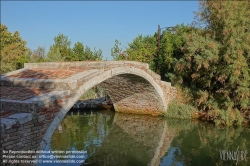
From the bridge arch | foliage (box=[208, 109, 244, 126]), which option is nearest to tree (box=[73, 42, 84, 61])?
the bridge arch

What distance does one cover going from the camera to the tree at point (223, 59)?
9.91 meters

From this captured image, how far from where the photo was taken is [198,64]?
11.0 metres

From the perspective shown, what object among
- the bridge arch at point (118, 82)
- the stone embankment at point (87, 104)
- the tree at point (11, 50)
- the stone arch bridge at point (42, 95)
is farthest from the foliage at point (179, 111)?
the tree at point (11, 50)

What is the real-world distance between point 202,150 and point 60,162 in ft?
15.2

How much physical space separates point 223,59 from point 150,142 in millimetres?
4897

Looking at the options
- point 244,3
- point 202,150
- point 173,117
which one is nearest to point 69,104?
point 202,150

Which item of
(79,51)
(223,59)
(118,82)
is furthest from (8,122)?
(79,51)

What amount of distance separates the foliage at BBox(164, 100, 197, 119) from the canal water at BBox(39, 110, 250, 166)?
413 mm

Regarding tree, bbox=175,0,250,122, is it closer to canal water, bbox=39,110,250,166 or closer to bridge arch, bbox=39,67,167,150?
canal water, bbox=39,110,250,166

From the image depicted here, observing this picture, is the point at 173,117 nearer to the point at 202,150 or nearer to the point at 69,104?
the point at 202,150

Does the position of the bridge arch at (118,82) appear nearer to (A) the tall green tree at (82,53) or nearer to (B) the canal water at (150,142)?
(B) the canal water at (150,142)

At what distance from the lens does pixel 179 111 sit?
12.2 meters

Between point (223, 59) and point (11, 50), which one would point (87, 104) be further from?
point (11, 50)

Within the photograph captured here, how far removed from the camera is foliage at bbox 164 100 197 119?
39.3 ft
